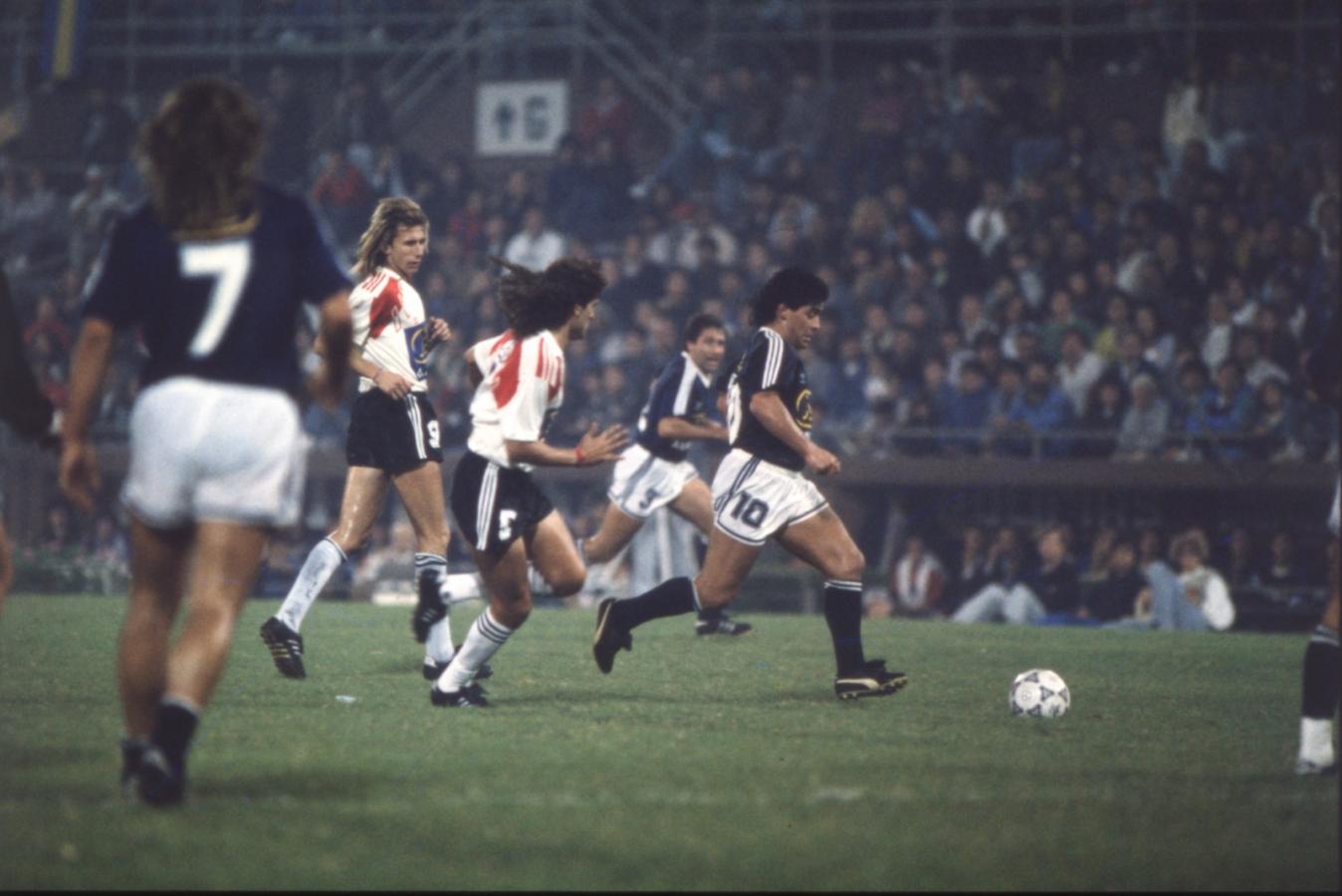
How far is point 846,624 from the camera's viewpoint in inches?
413

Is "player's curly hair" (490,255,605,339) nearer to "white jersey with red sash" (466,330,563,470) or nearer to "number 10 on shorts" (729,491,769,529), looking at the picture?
"white jersey with red sash" (466,330,563,470)

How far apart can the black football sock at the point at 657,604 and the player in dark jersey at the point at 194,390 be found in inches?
164

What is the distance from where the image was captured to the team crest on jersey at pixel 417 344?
11.0 meters

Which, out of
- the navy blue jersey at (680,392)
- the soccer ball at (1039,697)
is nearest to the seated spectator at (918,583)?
the navy blue jersey at (680,392)

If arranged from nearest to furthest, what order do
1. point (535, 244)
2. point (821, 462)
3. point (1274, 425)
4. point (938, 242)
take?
point (821, 462) < point (1274, 425) < point (938, 242) < point (535, 244)

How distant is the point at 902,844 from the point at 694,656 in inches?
274

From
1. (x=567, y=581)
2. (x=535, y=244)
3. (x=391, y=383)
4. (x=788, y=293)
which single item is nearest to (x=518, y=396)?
(x=567, y=581)

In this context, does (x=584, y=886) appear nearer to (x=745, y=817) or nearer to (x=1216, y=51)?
(x=745, y=817)

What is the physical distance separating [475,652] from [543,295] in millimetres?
1826

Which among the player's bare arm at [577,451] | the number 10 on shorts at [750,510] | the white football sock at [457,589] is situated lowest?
the white football sock at [457,589]

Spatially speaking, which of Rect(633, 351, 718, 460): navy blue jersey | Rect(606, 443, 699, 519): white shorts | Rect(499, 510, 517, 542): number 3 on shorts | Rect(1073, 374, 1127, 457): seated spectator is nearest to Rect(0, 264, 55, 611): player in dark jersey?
Rect(499, 510, 517, 542): number 3 on shorts

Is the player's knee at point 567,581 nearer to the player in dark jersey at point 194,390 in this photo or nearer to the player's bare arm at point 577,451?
the player's bare arm at point 577,451

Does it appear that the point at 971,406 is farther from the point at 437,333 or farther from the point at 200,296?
the point at 200,296

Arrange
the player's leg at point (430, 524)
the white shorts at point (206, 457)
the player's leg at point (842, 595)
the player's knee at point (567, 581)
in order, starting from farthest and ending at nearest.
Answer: the player's leg at point (430, 524), the player's leg at point (842, 595), the player's knee at point (567, 581), the white shorts at point (206, 457)
